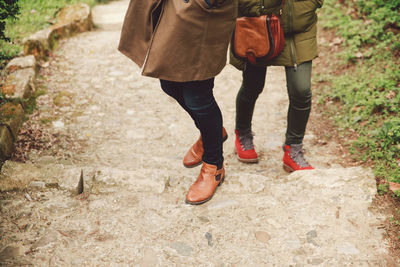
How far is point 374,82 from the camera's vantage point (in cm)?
365

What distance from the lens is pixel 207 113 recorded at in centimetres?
216

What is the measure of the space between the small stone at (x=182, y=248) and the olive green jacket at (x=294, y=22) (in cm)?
135

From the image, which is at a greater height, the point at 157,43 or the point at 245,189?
the point at 157,43

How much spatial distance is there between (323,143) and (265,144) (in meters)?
0.55

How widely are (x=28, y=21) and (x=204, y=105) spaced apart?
498 cm

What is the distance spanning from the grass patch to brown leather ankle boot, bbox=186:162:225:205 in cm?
315

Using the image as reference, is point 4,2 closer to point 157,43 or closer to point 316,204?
point 157,43

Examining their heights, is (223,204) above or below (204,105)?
below

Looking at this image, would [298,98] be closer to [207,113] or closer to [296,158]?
[296,158]

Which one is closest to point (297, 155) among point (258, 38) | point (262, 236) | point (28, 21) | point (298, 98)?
point (298, 98)

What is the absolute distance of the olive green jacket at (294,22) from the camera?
2.25 m

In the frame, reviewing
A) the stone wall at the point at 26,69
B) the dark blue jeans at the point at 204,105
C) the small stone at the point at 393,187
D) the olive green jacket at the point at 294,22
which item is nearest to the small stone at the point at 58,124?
the stone wall at the point at 26,69

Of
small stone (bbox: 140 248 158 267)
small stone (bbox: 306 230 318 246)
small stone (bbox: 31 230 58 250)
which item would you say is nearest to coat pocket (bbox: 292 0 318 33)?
small stone (bbox: 306 230 318 246)

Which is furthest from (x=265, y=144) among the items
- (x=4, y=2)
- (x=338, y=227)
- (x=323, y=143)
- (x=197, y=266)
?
(x=4, y=2)
